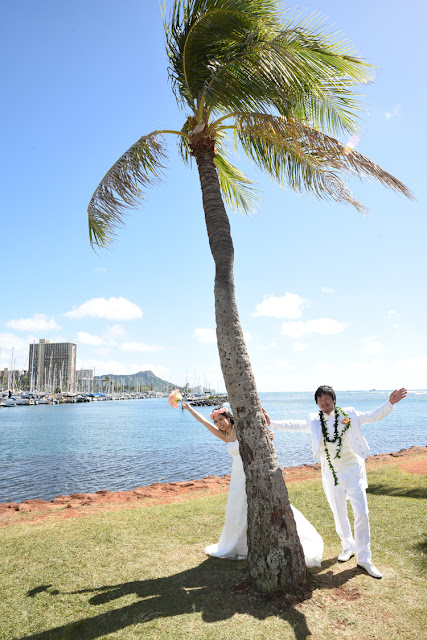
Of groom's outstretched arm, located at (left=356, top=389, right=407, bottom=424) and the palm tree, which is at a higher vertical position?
the palm tree

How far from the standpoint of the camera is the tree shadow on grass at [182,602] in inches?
155

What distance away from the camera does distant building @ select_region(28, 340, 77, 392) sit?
172750 mm

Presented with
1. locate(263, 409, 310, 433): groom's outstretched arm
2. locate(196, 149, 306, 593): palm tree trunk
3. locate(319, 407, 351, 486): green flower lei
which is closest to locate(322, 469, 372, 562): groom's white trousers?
locate(319, 407, 351, 486): green flower lei

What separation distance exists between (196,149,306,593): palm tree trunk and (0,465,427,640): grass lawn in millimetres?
293

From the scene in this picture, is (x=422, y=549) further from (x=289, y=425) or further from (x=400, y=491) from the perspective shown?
(x=400, y=491)

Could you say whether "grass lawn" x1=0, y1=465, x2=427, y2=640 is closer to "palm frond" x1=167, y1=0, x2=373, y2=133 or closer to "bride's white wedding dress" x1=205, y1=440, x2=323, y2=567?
→ "bride's white wedding dress" x1=205, y1=440, x2=323, y2=567

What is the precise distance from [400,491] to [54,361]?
181223mm

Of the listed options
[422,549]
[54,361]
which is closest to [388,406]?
[422,549]

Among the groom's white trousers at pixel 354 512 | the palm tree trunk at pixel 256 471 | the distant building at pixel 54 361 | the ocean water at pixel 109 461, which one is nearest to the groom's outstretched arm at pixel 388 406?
the groom's white trousers at pixel 354 512

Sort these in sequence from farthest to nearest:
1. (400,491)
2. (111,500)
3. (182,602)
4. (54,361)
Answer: (54,361) < (111,500) < (400,491) < (182,602)

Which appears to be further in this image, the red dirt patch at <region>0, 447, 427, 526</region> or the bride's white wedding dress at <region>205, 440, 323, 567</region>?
the red dirt patch at <region>0, 447, 427, 526</region>

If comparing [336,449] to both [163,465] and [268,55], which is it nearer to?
[268,55]

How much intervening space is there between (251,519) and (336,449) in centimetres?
144

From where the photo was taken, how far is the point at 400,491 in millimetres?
9820
